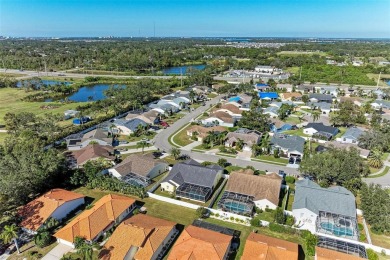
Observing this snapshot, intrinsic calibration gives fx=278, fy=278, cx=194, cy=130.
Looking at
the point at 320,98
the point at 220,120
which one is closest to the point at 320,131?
the point at 220,120

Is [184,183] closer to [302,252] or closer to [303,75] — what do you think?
[302,252]

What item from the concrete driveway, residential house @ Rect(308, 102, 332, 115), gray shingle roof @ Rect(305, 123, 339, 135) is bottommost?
the concrete driveway

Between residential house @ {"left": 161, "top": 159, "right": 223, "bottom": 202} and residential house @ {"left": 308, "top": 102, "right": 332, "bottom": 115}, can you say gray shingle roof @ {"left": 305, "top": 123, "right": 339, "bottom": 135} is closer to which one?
residential house @ {"left": 308, "top": 102, "right": 332, "bottom": 115}

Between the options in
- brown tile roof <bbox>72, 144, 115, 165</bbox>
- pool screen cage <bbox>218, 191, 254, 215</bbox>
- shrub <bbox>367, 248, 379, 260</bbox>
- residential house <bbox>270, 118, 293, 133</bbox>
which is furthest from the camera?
residential house <bbox>270, 118, 293, 133</bbox>

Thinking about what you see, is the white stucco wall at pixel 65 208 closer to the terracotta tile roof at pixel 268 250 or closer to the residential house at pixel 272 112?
the terracotta tile roof at pixel 268 250

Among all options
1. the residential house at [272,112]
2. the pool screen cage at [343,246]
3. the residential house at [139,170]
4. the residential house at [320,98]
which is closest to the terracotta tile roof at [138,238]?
the residential house at [139,170]

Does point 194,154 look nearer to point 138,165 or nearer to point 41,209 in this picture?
point 138,165

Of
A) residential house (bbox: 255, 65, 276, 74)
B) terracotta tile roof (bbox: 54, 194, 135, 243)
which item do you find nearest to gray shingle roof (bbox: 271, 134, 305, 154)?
terracotta tile roof (bbox: 54, 194, 135, 243)
